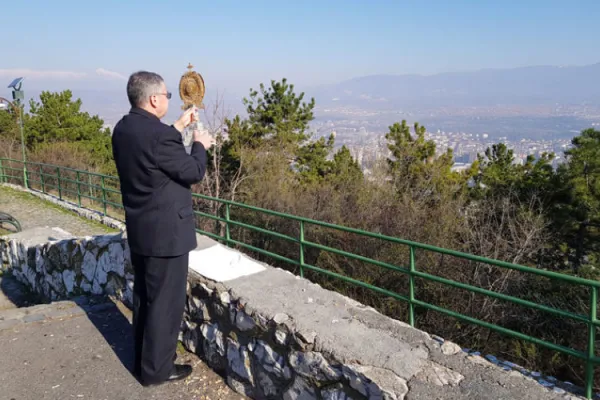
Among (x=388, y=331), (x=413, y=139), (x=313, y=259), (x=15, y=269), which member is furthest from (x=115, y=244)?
(x=413, y=139)

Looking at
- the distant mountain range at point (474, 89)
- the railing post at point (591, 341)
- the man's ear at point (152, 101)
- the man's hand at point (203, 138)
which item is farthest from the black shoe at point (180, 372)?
the distant mountain range at point (474, 89)

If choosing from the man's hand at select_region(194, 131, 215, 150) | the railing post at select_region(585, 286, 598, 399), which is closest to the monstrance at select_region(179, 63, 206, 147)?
the man's hand at select_region(194, 131, 215, 150)

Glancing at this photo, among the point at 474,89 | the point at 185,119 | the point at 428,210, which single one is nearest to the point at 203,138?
the point at 185,119

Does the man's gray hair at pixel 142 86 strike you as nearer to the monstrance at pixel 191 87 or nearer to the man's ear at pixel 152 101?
the man's ear at pixel 152 101

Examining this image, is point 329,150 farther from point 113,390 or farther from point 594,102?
point 594,102

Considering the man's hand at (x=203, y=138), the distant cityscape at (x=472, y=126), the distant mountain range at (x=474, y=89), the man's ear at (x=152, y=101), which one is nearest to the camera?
the man's ear at (x=152, y=101)

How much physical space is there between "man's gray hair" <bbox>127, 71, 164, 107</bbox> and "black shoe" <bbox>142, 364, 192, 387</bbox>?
1.85 metres

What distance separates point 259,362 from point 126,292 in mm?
2318

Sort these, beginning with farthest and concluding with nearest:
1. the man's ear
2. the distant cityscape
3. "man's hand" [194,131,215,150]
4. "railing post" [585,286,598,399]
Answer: the distant cityscape → "man's hand" [194,131,215,150] → the man's ear → "railing post" [585,286,598,399]

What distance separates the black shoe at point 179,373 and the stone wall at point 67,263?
153cm

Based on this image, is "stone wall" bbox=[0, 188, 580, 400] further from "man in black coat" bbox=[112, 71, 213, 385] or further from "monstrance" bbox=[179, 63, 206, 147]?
"monstrance" bbox=[179, 63, 206, 147]

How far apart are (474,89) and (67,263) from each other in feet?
452

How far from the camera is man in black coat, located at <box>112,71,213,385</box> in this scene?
9.20 ft

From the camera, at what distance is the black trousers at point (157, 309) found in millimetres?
3061
